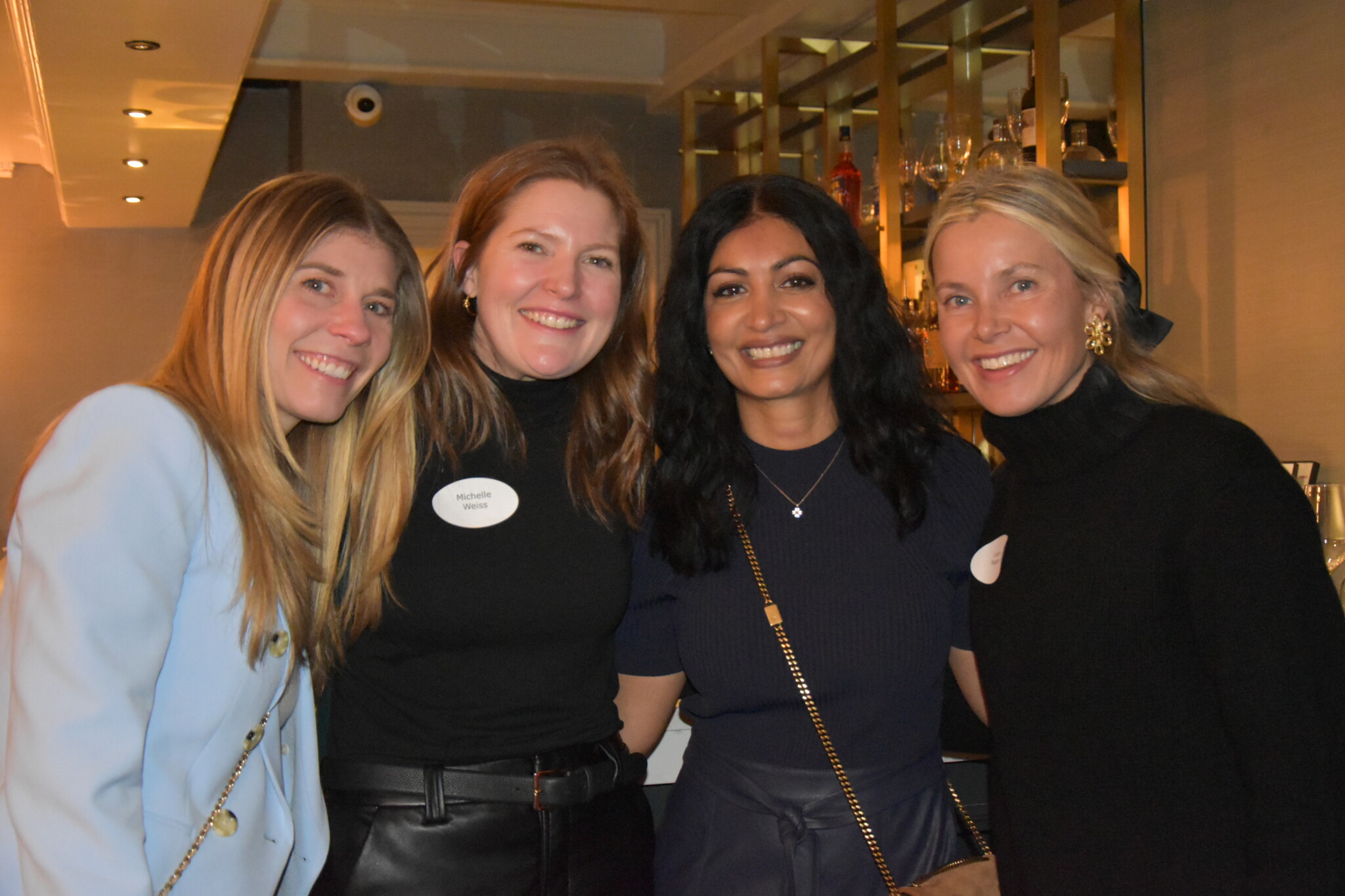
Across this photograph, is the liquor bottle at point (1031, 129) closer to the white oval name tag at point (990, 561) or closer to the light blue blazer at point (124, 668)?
the white oval name tag at point (990, 561)

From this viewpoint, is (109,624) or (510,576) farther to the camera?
(510,576)

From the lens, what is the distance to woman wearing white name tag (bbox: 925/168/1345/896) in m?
1.27

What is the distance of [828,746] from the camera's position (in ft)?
5.75

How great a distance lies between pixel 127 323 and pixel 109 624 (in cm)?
731

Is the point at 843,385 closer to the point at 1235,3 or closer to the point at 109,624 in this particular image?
the point at 109,624

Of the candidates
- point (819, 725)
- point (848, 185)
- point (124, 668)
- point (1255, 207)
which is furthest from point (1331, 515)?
point (124, 668)

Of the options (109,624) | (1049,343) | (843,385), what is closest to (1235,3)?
(843,385)

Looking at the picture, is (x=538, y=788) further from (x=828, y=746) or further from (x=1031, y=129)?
(x=1031, y=129)

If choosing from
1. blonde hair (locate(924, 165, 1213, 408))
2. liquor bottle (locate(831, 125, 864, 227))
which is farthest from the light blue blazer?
liquor bottle (locate(831, 125, 864, 227))

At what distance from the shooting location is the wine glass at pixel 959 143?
Result: 151 inches

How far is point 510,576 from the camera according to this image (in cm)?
172

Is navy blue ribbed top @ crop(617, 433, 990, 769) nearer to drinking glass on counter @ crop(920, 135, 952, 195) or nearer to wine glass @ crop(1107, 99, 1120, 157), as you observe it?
wine glass @ crop(1107, 99, 1120, 157)

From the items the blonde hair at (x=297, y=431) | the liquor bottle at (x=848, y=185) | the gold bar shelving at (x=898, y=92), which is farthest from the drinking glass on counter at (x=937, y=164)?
the blonde hair at (x=297, y=431)

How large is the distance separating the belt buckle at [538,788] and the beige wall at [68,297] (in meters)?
6.98
